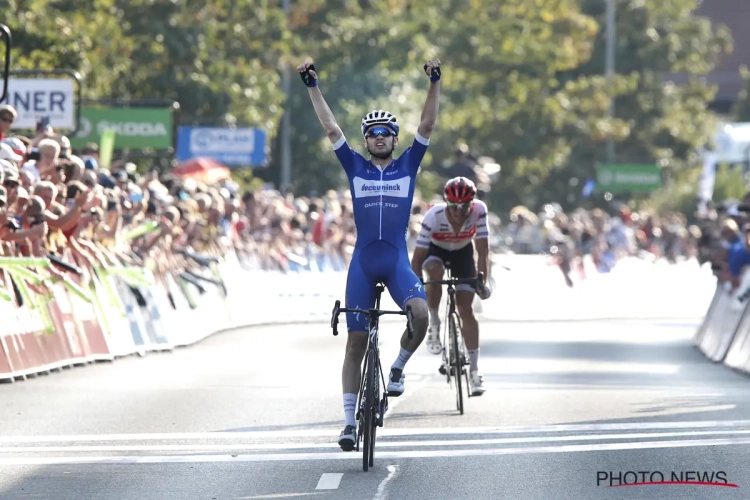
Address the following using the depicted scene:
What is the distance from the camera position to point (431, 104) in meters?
12.4

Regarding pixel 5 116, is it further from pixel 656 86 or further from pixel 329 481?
pixel 656 86

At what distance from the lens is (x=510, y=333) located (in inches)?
1157

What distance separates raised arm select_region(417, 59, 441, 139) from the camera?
12.2 meters

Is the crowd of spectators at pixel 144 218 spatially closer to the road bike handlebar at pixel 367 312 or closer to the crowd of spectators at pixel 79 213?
the crowd of spectators at pixel 79 213

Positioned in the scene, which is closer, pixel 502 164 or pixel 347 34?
pixel 347 34

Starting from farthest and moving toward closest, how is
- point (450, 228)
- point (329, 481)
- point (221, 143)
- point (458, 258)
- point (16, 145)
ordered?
1. point (221, 143)
2. point (16, 145)
3. point (458, 258)
4. point (450, 228)
5. point (329, 481)

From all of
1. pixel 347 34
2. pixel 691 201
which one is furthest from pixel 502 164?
pixel 347 34

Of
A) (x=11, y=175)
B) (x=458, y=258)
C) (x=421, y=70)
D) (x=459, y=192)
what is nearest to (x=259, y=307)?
(x=11, y=175)

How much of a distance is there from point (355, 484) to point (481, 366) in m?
10.9

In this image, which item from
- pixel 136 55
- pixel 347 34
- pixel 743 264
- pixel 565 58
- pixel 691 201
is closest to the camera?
pixel 743 264

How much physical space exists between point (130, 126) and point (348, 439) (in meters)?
23.1

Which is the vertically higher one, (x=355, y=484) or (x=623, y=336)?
(x=355, y=484)

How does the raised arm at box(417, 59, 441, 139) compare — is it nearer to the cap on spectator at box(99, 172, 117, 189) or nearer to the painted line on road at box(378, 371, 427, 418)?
the painted line on road at box(378, 371, 427, 418)

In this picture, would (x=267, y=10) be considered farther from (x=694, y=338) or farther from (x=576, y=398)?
(x=576, y=398)
